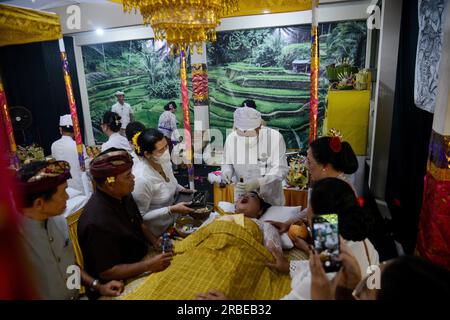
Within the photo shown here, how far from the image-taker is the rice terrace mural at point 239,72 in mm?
6332

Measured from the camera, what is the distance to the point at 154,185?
2.54 meters

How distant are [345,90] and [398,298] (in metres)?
3.69


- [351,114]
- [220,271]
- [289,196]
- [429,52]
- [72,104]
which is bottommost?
[289,196]

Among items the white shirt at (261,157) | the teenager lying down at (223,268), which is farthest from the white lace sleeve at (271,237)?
the white shirt at (261,157)

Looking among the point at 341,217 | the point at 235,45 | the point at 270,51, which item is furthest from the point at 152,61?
the point at 341,217

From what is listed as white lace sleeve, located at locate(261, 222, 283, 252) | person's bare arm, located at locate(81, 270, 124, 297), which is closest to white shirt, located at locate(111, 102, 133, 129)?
white lace sleeve, located at locate(261, 222, 283, 252)

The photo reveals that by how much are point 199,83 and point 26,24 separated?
434 cm

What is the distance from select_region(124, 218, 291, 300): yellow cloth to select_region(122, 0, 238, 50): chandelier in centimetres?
150

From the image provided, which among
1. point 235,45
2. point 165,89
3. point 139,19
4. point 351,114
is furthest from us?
point 165,89

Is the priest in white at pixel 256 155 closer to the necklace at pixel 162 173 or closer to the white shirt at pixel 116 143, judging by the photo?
the necklace at pixel 162 173

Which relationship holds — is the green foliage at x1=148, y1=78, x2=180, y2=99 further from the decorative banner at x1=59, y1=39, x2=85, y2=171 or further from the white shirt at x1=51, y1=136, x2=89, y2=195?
the decorative banner at x1=59, y1=39, x2=85, y2=171

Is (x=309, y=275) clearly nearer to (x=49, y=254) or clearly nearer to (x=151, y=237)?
(x=49, y=254)

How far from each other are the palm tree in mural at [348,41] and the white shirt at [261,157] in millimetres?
3683

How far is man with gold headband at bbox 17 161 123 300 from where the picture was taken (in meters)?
1.14
